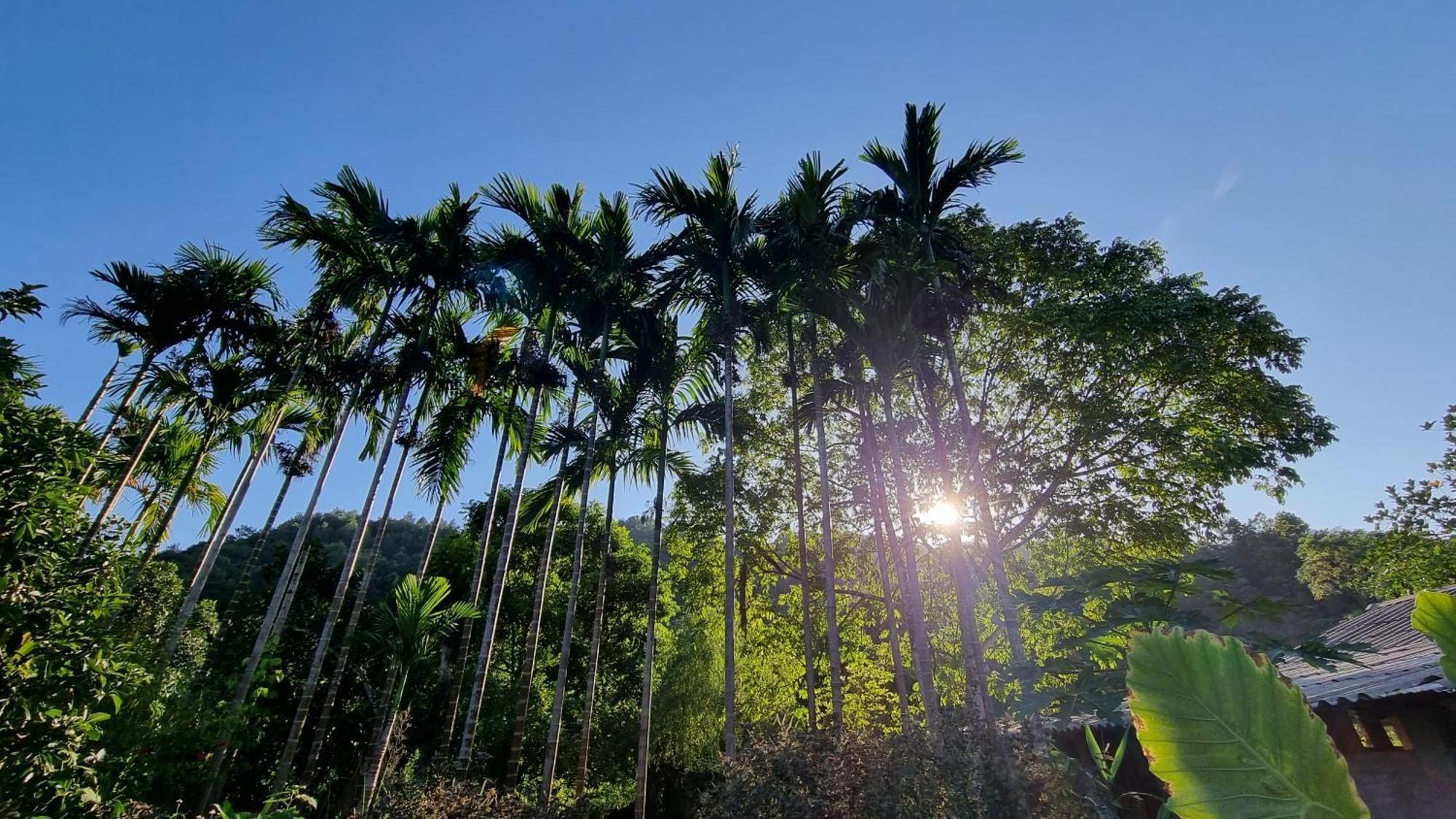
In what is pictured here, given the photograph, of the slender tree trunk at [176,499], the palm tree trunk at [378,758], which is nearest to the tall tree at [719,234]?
the palm tree trunk at [378,758]

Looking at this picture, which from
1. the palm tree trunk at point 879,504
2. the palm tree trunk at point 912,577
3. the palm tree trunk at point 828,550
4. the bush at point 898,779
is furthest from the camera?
the palm tree trunk at point 879,504

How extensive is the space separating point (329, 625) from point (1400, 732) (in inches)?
597

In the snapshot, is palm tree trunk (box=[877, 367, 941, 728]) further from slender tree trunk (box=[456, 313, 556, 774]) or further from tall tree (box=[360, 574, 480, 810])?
tall tree (box=[360, 574, 480, 810])

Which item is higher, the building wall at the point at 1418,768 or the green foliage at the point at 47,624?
the green foliage at the point at 47,624

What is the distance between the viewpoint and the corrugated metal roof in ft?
21.7

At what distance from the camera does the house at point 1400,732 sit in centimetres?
658

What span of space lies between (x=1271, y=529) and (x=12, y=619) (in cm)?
4872

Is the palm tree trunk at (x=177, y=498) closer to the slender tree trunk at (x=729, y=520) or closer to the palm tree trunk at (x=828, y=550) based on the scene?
the slender tree trunk at (x=729, y=520)

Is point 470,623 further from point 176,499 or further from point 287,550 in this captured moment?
point 287,550

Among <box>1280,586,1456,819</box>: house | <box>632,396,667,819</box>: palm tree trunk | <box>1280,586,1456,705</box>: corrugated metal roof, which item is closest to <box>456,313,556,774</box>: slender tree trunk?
<box>632,396,667,819</box>: palm tree trunk

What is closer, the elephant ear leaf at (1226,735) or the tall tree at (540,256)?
the elephant ear leaf at (1226,735)

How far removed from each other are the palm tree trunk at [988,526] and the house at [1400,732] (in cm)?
271

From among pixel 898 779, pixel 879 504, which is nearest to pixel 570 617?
pixel 879 504

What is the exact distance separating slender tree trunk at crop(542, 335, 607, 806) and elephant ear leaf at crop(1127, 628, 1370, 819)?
925 centimetres
